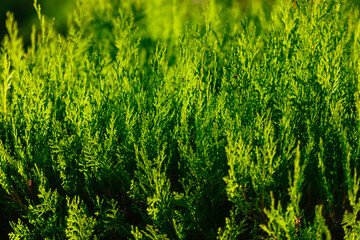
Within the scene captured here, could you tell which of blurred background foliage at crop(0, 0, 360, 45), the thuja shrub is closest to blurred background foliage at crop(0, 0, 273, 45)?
blurred background foliage at crop(0, 0, 360, 45)

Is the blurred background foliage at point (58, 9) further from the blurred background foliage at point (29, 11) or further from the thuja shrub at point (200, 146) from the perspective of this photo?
the thuja shrub at point (200, 146)

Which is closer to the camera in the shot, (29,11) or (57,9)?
(57,9)

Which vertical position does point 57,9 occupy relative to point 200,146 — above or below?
above

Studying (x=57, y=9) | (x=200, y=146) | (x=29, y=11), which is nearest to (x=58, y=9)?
(x=57, y=9)

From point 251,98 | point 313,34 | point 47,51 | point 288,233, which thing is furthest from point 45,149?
point 313,34

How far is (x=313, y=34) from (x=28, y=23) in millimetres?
4968

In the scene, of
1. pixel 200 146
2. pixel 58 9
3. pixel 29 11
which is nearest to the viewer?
pixel 200 146

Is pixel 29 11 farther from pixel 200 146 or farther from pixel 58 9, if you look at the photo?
pixel 200 146

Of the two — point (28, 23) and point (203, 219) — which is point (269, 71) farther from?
point (28, 23)

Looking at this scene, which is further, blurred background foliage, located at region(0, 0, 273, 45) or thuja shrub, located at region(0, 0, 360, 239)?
blurred background foliage, located at region(0, 0, 273, 45)

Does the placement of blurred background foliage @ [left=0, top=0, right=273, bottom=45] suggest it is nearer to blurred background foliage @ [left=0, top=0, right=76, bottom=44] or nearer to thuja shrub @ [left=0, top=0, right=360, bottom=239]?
blurred background foliage @ [left=0, top=0, right=76, bottom=44]

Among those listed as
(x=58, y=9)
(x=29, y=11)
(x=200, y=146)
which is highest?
(x=29, y=11)

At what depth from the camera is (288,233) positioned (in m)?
1.65

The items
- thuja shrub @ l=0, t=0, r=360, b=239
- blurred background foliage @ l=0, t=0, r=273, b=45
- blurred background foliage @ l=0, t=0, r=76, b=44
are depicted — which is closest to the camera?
thuja shrub @ l=0, t=0, r=360, b=239
